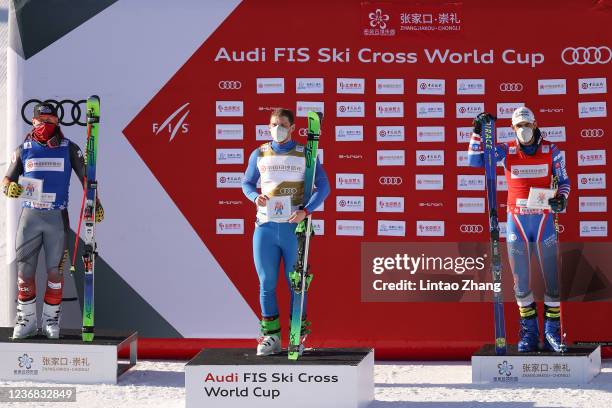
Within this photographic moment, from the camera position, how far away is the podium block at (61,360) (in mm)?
6863

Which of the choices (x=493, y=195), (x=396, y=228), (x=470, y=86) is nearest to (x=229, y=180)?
(x=396, y=228)

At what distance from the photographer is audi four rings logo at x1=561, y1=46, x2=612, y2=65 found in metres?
7.59

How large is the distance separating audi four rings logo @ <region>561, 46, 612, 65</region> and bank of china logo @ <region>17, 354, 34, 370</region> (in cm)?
430

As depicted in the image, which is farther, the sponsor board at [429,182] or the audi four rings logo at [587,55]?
the sponsor board at [429,182]

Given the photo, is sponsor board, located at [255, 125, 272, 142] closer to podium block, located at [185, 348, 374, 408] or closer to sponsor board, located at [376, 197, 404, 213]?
sponsor board, located at [376, 197, 404, 213]

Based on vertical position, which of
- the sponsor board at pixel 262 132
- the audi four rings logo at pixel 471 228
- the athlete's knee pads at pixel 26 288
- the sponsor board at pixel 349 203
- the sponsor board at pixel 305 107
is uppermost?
the sponsor board at pixel 305 107

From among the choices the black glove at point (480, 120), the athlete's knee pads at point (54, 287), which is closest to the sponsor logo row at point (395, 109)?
the black glove at point (480, 120)

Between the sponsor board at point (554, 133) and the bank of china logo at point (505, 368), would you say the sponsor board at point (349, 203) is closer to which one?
the sponsor board at point (554, 133)

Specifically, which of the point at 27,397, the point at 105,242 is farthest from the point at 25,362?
the point at 105,242

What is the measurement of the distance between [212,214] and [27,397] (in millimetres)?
1995

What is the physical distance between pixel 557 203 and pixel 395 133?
1.49m

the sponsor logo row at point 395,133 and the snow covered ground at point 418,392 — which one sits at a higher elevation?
the sponsor logo row at point 395,133

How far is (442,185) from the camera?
7.69 metres

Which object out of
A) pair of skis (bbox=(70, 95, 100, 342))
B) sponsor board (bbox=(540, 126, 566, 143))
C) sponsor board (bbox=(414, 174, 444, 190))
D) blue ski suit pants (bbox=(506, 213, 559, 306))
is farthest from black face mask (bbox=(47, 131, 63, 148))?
sponsor board (bbox=(540, 126, 566, 143))
